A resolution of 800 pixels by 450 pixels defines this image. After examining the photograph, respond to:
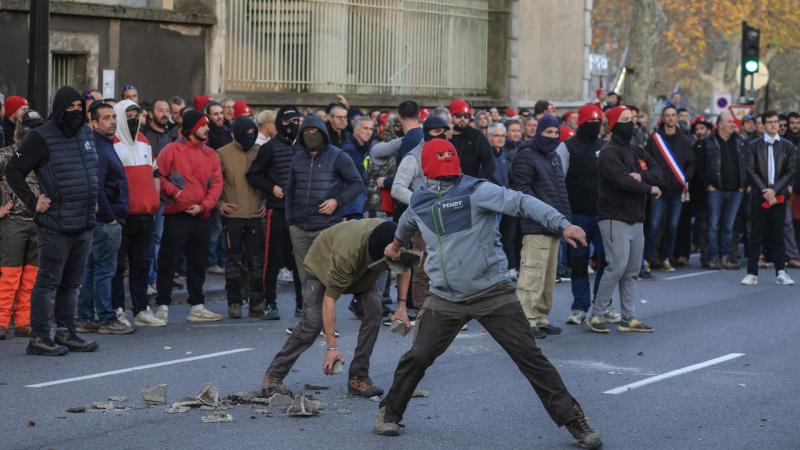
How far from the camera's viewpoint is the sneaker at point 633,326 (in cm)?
1330

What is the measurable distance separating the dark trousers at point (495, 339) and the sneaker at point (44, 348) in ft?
12.3

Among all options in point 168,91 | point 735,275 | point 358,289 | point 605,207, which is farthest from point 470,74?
point 358,289

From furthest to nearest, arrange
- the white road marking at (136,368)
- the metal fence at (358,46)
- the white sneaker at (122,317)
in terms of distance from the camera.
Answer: the metal fence at (358,46)
the white sneaker at (122,317)
the white road marking at (136,368)

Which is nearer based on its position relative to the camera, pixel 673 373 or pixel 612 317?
pixel 673 373

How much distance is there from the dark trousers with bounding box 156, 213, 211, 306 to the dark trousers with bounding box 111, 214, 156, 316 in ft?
0.58

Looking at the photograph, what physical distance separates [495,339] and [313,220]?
4.33 metres

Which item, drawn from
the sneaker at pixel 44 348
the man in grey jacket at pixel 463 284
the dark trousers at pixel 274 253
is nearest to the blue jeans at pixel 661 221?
the dark trousers at pixel 274 253

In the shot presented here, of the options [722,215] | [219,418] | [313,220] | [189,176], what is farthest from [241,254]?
[722,215]

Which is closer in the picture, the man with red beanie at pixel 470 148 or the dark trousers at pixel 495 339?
the dark trousers at pixel 495 339

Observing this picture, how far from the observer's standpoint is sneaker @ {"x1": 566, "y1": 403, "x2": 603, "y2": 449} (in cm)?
827

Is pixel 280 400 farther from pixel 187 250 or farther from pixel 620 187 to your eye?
pixel 620 187

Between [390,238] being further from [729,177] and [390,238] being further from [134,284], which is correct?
[729,177]

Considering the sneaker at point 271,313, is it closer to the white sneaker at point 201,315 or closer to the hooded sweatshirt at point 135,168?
the white sneaker at point 201,315

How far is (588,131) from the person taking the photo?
44.5 feet
